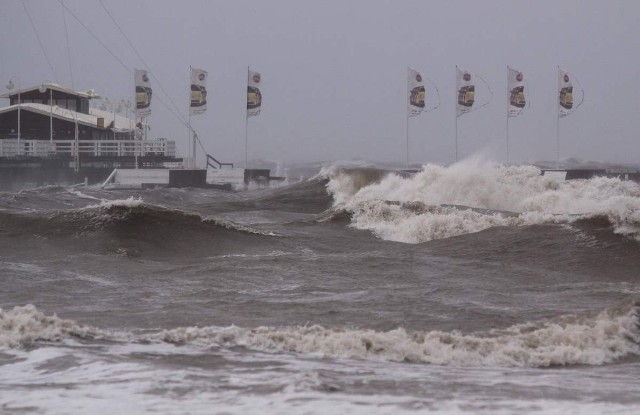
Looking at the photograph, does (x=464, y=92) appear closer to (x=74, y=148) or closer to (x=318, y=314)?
(x=74, y=148)

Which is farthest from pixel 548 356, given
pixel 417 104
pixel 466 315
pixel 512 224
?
pixel 417 104

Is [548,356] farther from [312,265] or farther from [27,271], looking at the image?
[27,271]

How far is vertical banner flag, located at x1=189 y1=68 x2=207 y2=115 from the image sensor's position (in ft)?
145

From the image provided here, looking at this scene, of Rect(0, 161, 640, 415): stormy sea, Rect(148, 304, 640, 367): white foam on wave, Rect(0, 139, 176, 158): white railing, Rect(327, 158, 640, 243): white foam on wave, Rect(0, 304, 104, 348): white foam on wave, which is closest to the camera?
Rect(0, 161, 640, 415): stormy sea

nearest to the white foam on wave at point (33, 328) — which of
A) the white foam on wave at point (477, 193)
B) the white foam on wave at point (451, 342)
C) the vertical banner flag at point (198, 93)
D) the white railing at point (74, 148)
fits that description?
the white foam on wave at point (451, 342)

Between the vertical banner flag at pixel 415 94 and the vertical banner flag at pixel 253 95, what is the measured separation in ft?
23.1

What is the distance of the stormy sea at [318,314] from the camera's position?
18.7 ft

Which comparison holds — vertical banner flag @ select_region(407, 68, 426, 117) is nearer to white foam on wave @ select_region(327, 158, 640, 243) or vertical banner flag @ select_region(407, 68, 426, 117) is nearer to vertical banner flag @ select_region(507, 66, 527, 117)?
vertical banner flag @ select_region(507, 66, 527, 117)

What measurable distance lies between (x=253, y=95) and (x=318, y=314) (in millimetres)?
36380

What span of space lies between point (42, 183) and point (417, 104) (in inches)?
894

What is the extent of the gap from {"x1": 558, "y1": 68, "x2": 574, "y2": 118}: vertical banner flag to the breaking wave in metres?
38.6

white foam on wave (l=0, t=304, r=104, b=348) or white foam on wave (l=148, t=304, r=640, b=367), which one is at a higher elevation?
white foam on wave (l=0, t=304, r=104, b=348)

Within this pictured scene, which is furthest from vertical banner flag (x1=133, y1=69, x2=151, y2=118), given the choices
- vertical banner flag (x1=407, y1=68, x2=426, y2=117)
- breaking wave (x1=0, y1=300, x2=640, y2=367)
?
breaking wave (x1=0, y1=300, x2=640, y2=367)

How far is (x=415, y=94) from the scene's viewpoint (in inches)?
1746
